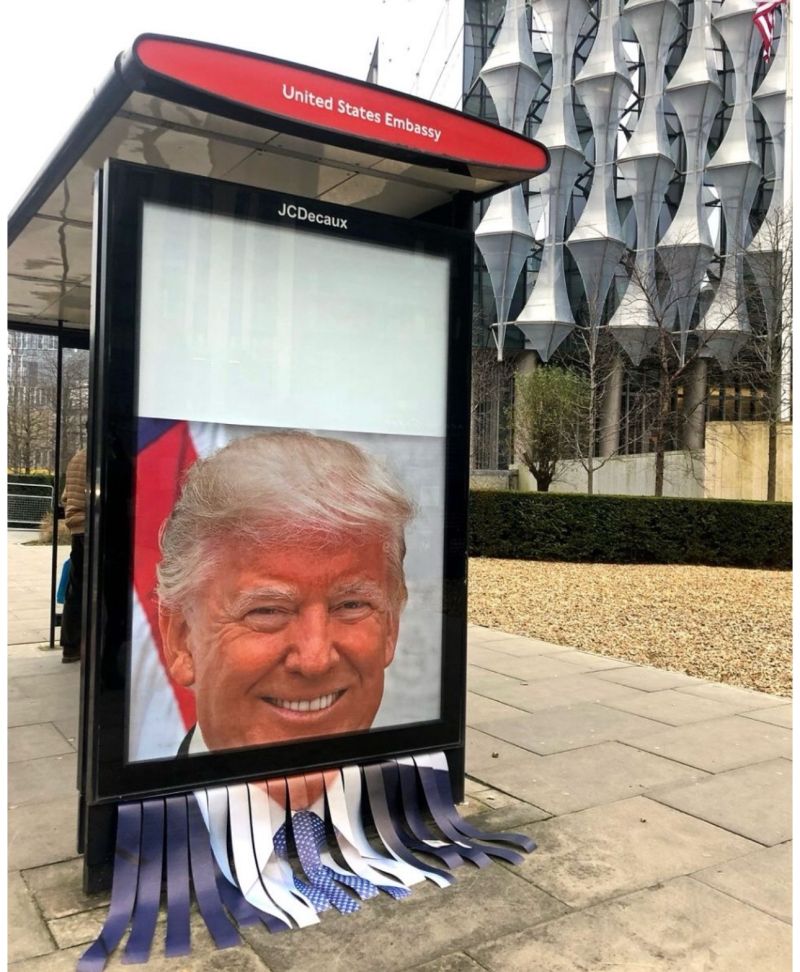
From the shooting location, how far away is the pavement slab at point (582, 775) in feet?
13.4

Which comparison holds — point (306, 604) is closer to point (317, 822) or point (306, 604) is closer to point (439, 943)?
point (317, 822)

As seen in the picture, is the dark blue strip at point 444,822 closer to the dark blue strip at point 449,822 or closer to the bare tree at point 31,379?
the dark blue strip at point 449,822

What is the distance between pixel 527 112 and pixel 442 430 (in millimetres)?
39378

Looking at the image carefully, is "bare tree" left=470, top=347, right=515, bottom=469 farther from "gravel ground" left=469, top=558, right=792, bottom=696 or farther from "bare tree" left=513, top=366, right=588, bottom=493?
"gravel ground" left=469, top=558, right=792, bottom=696

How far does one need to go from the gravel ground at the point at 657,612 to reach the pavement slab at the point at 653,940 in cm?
401

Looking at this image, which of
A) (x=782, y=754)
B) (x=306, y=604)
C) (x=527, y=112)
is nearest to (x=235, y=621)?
(x=306, y=604)

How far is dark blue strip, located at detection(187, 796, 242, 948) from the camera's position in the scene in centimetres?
274

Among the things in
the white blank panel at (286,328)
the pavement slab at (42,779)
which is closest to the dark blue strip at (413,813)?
the white blank panel at (286,328)

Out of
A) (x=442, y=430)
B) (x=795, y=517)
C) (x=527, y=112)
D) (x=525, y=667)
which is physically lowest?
(x=525, y=667)

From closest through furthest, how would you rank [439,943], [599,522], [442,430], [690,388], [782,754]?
[439,943]
[442,430]
[782,754]
[599,522]
[690,388]

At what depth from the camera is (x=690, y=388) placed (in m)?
33.7

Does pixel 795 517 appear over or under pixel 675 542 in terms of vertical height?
over

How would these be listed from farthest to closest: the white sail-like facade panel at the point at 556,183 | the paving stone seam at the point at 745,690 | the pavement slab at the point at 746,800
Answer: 1. the white sail-like facade panel at the point at 556,183
2. the paving stone seam at the point at 745,690
3. the pavement slab at the point at 746,800

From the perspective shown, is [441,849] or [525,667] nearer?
[441,849]
